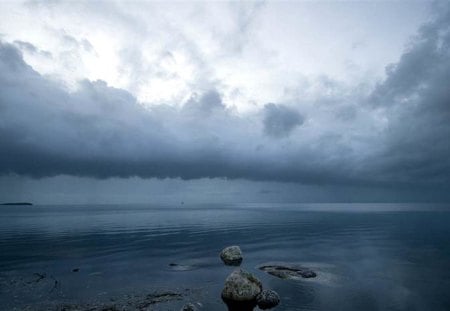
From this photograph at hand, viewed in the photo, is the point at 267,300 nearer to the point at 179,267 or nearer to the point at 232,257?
the point at 179,267

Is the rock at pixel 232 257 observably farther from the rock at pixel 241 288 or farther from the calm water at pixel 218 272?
the rock at pixel 241 288

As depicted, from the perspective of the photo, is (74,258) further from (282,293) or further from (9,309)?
(282,293)

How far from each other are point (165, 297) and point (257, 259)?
1007 inches

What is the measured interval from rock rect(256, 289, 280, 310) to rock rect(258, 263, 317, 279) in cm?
1057

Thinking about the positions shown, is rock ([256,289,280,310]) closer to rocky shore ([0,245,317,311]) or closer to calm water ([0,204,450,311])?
rocky shore ([0,245,317,311])

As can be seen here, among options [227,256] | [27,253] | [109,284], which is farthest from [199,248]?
[27,253]

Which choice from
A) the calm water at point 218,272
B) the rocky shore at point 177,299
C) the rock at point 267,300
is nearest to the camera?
the rocky shore at point 177,299

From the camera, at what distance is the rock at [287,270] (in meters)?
41.0

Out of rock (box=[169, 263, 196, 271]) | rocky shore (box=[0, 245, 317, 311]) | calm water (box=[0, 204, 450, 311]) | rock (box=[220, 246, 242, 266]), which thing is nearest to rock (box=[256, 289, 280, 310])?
rocky shore (box=[0, 245, 317, 311])

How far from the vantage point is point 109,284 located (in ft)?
121

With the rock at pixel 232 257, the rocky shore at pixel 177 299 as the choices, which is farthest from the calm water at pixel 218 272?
A: the rock at pixel 232 257

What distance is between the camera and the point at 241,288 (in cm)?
3066

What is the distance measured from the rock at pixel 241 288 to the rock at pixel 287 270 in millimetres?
10853

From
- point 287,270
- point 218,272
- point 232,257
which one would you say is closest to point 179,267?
point 218,272
